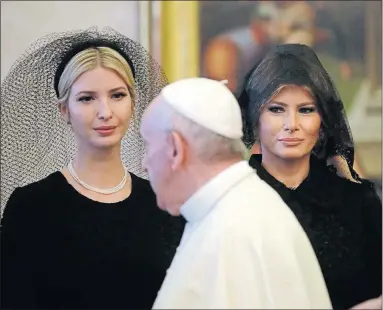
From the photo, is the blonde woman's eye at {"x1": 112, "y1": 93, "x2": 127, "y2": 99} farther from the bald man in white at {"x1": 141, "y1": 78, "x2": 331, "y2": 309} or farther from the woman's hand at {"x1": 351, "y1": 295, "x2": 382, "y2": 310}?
the woman's hand at {"x1": 351, "y1": 295, "x2": 382, "y2": 310}

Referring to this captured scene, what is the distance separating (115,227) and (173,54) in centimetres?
87

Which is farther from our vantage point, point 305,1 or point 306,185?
point 305,1

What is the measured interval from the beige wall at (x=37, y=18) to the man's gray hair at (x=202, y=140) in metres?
0.97

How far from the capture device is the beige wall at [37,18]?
2043 millimetres

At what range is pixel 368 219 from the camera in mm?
1476

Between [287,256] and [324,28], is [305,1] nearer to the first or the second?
[324,28]

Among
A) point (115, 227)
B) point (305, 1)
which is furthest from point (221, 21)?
point (115, 227)

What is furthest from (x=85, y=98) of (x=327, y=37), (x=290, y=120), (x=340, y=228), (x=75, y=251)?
(x=327, y=37)

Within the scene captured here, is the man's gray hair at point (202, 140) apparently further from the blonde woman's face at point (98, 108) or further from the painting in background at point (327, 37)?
the painting in background at point (327, 37)

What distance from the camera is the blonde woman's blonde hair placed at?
4.54 ft

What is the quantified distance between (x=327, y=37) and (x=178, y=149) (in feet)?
3.89

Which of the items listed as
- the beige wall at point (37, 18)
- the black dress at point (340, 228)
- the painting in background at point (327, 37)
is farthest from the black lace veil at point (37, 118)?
the painting in background at point (327, 37)

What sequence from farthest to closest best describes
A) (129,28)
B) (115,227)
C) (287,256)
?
(129,28) → (115,227) → (287,256)

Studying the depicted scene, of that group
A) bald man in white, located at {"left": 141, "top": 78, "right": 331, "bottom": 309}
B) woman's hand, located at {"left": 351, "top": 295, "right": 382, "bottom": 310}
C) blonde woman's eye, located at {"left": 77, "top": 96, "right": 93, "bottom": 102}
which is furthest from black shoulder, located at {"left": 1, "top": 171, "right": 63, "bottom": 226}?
woman's hand, located at {"left": 351, "top": 295, "right": 382, "bottom": 310}
